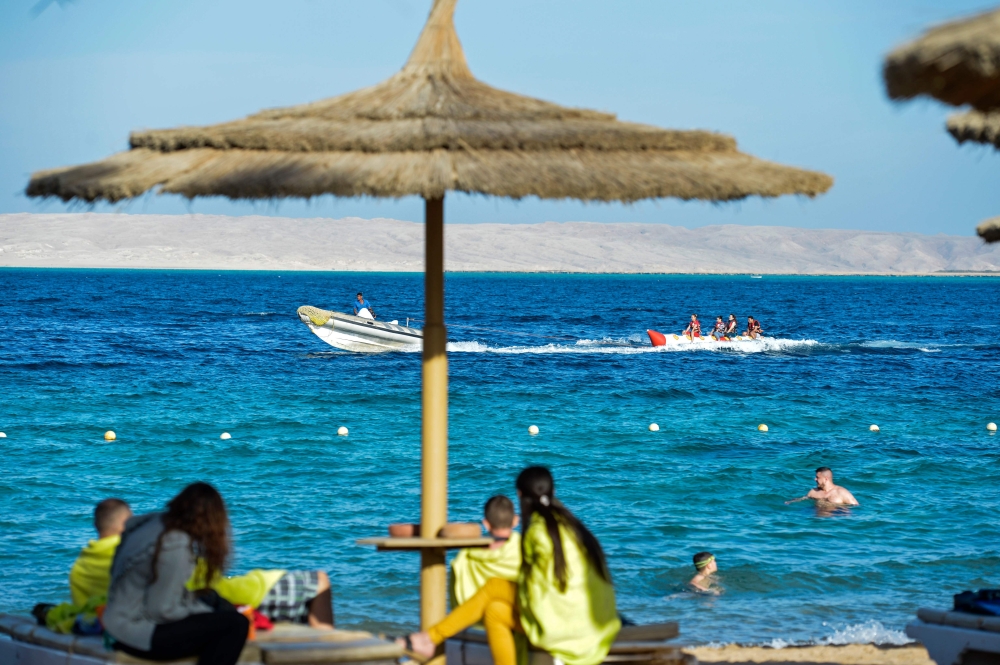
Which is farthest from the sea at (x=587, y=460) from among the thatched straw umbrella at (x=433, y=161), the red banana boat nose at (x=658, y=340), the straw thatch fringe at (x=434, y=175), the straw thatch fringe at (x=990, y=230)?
the straw thatch fringe at (x=434, y=175)

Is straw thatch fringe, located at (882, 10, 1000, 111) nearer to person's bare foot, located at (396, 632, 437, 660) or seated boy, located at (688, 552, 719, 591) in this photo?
person's bare foot, located at (396, 632, 437, 660)

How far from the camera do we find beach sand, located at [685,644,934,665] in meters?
6.77

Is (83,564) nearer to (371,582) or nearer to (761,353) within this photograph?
(371,582)

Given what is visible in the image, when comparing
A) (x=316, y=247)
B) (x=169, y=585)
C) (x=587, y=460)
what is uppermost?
(x=316, y=247)

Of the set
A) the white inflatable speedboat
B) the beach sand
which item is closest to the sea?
the beach sand

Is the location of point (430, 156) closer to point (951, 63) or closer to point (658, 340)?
point (951, 63)

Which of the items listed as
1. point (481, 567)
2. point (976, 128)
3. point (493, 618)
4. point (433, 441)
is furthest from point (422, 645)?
point (976, 128)

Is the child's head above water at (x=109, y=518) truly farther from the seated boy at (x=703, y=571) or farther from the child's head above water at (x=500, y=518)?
the seated boy at (x=703, y=571)

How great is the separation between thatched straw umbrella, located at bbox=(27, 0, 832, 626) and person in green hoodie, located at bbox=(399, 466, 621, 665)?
28 cm

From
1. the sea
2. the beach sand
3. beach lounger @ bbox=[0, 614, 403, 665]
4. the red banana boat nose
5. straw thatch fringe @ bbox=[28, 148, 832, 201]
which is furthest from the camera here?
the red banana boat nose

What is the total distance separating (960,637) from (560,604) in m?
2.19

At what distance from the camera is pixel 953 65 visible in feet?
8.09

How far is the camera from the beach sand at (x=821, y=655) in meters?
6.77

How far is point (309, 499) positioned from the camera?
12469 millimetres
